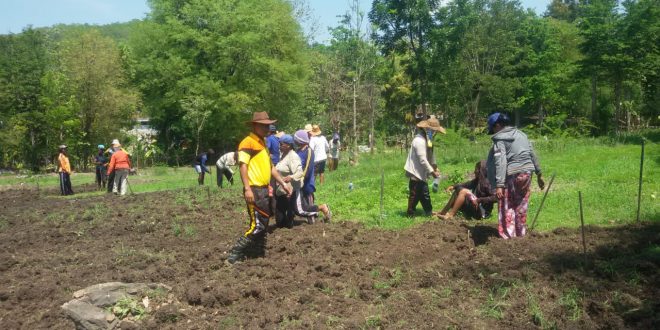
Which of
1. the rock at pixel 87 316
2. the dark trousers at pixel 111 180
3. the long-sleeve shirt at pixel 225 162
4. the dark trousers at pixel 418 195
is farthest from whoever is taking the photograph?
the dark trousers at pixel 111 180

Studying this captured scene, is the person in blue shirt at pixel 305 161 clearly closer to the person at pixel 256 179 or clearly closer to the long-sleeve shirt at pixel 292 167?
the long-sleeve shirt at pixel 292 167

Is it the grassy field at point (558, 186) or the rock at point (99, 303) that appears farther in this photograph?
the grassy field at point (558, 186)

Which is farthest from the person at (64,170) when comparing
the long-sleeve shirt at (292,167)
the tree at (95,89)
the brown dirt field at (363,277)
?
the tree at (95,89)

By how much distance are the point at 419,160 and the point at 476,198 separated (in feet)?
3.41

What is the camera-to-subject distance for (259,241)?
7.06 m

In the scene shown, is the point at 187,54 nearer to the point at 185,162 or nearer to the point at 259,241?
the point at 185,162

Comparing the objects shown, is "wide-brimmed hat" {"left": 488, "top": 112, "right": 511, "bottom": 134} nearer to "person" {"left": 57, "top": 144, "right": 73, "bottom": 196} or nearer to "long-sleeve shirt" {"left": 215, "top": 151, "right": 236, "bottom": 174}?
"long-sleeve shirt" {"left": 215, "top": 151, "right": 236, "bottom": 174}

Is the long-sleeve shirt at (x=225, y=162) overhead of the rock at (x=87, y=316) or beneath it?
overhead

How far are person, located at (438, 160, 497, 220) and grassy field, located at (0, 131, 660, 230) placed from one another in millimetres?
252

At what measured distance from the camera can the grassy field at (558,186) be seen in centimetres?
858

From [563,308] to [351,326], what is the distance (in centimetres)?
184

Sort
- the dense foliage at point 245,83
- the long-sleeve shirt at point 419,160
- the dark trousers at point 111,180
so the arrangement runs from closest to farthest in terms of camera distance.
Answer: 1. the long-sleeve shirt at point 419,160
2. the dark trousers at point 111,180
3. the dense foliage at point 245,83

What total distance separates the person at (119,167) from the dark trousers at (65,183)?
280 centimetres

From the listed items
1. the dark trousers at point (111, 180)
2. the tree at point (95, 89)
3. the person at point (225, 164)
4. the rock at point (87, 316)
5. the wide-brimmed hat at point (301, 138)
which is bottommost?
the rock at point (87, 316)
